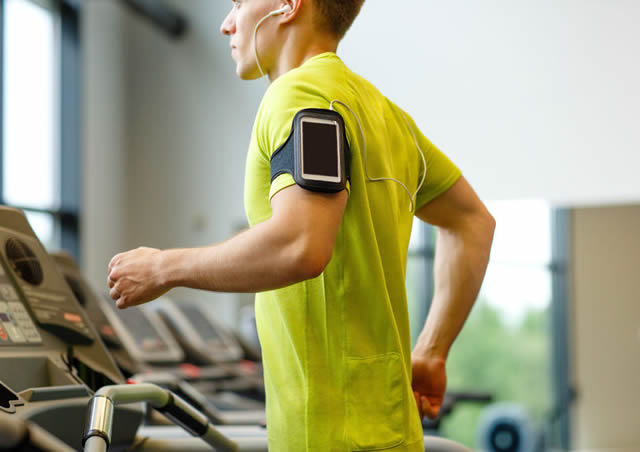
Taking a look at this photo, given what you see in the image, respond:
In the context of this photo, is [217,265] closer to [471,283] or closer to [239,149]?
[471,283]

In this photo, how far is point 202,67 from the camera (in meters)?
7.43

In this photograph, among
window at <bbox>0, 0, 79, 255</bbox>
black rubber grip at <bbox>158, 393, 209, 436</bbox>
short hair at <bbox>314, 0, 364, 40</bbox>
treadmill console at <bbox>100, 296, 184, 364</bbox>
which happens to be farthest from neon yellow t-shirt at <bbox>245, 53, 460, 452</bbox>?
window at <bbox>0, 0, 79, 255</bbox>

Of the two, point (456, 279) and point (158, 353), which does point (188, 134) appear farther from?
point (456, 279)

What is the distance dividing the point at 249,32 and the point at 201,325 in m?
3.58

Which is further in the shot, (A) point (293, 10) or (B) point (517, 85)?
(B) point (517, 85)

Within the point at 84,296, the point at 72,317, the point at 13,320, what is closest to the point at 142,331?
the point at 84,296

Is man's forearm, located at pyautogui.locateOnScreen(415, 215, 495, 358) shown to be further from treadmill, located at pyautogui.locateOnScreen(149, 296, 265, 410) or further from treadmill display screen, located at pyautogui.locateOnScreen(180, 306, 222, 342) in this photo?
treadmill display screen, located at pyautogui.locateOnScreen(180, 306, 222, 342)

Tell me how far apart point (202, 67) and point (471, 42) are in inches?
116

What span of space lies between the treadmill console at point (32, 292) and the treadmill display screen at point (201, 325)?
3.02m

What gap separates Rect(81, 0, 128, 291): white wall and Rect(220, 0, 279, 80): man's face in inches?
242

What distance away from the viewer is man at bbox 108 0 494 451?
87cm

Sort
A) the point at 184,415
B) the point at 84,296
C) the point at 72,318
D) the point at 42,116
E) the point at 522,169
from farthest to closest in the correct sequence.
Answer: the point at 42,116
the point at 522,169
the point at 84,296
the point at 72,318
the point at 184,415

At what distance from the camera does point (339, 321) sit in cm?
97

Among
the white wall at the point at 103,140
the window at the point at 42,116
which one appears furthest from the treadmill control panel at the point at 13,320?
the white wall at the point at 103,140
